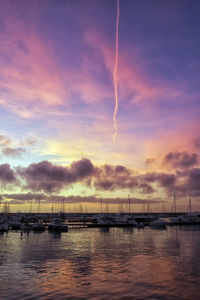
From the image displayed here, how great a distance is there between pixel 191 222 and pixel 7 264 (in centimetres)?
11882

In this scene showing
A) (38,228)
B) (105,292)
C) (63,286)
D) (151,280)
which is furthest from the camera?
(38,228)

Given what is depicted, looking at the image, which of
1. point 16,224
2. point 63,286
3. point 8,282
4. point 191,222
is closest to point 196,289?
point 63,286

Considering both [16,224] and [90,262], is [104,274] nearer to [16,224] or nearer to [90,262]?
[90,262]

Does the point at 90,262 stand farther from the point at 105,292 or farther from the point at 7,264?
the point at 105,292

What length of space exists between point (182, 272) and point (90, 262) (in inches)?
518

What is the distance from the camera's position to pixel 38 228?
96.3m

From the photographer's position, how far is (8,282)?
2756 cm

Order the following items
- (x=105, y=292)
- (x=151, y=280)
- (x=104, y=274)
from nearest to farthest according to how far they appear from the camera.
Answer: (x=105, y=292)
(x=151, y=280)
(x=104, y=274)

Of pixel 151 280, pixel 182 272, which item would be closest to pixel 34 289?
pixel 151 280

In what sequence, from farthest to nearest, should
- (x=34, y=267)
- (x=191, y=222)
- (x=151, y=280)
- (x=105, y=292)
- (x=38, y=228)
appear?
1. (x=191, y=222)
2. (x=38, y=228)
3. (x=34, y=267)
4. (x=151, y=280)
5. (x=105, y=292)

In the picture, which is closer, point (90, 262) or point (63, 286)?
point (63, 286)

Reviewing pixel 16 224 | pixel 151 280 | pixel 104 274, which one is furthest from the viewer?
pixel 16 224

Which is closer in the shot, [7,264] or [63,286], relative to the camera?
[63,286]

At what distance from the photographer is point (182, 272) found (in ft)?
105
